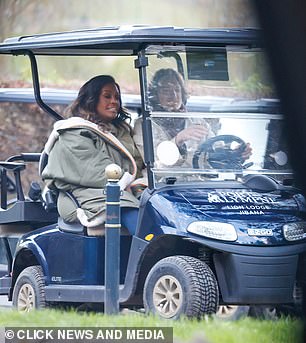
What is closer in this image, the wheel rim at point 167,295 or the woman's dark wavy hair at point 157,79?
the wheel rim at point 167,295

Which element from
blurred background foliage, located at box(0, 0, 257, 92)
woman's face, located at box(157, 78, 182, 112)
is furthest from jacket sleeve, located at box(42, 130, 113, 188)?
blurred background foliage, located at box(0, 0, 257, 92)

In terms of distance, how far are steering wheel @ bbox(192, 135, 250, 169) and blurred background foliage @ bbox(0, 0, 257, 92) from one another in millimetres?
5883

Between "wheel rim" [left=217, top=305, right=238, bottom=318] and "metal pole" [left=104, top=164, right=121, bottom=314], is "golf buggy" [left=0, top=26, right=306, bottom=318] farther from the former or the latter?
"wheel rim" [left=217, top=305, right=238, bottom=318]

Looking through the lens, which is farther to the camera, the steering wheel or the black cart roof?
the steering wheel

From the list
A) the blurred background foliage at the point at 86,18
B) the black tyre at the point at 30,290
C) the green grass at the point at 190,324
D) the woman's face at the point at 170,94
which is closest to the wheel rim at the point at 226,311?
the green grass at the point at 190,324

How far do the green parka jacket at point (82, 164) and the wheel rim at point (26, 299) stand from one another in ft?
2.11

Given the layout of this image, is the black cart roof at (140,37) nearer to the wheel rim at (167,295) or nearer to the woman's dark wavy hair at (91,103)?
the woman's dark wavy hair at (91,103)

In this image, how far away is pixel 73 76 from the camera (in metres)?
15.6

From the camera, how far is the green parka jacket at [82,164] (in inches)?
272

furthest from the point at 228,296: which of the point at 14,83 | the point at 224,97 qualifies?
the point at 14,83

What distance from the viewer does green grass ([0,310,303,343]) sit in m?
5.60

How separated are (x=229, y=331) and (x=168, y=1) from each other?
12.2 meters

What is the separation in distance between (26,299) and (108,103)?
1433 millimetres

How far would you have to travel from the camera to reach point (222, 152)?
689 centimetres
